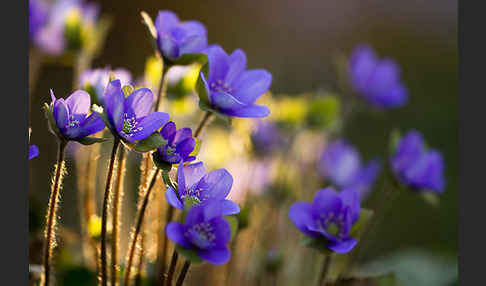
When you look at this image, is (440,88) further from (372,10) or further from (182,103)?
(182,103)

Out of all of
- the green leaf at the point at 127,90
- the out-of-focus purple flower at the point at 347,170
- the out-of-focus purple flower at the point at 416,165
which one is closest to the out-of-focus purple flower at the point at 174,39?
the green leaf at the point at 127,90

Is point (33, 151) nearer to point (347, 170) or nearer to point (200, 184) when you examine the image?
point (200, 184)

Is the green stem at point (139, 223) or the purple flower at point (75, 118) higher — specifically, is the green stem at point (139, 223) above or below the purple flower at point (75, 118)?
below

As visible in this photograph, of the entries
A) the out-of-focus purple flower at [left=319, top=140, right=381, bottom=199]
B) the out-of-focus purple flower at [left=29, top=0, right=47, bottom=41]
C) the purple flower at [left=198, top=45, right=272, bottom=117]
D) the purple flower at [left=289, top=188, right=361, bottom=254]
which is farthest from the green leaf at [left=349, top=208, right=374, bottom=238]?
the out-of-focus purple flower at [left=29, top=0, right=47, bottom=41]

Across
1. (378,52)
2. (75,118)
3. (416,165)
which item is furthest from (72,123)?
(378,52)

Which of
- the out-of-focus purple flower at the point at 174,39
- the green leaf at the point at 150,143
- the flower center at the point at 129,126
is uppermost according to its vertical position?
the out-of-focus purple flower at the point at 174,39

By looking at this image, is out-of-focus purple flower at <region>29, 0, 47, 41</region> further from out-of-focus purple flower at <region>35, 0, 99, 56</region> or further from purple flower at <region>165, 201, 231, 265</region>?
purple flower at <region>165, 201, 231, 265</region>

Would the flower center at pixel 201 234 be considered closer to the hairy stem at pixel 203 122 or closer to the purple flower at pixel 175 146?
the purple flower at pixel 175 146
